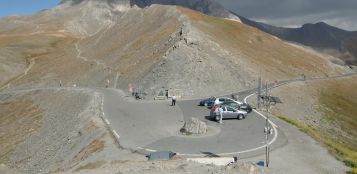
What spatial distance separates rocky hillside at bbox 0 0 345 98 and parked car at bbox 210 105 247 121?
79.6 feet

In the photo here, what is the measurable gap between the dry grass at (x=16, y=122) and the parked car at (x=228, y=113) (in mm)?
23834

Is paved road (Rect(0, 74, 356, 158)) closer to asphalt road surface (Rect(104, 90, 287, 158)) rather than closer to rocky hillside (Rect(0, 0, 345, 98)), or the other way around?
asphalt road surface (Rect(104, 90, 287, 158))

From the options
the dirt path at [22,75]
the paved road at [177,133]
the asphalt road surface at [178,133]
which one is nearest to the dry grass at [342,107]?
the asphalt road surface at [178,133]

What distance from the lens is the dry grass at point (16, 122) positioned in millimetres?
60362

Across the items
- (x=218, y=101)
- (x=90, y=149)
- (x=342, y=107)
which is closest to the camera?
(x=90, y=149)

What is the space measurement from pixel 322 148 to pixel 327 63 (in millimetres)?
122949

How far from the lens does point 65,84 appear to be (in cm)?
10962

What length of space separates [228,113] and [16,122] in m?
37.6

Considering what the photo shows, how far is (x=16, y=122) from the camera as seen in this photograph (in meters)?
73.4

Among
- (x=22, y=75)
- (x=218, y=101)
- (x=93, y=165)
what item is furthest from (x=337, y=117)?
(x=22, y=75)

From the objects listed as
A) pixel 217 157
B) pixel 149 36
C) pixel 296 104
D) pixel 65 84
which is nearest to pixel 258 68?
pixel 296 104

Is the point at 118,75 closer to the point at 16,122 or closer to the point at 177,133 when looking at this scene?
the point at 16,122

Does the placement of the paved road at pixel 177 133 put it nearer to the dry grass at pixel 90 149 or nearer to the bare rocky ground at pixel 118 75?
the dry grass at pixel 90 149

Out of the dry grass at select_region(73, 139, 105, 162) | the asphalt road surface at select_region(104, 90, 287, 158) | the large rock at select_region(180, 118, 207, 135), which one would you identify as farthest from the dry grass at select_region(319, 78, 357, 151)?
the dry grass at select_region(73, 139, 105, 162)
